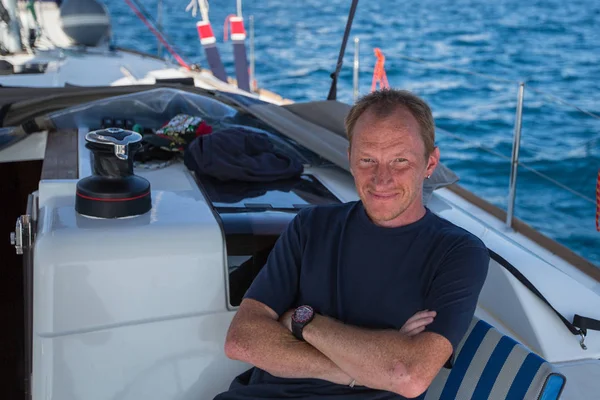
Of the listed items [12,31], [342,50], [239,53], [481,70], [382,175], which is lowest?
[481,70]

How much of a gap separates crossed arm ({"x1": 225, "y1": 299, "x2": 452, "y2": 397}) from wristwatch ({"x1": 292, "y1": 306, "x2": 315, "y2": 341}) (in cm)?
1

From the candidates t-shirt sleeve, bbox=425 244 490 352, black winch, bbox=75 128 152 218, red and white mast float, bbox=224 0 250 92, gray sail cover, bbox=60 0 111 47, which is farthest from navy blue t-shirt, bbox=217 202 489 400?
gray sail cover, bbox=60 0 111 47

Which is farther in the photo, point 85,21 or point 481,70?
point 481,70

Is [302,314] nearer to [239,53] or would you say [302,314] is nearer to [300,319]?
Result: [300,319]

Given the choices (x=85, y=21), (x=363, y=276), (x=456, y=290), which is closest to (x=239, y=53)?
(x=85, y=21)

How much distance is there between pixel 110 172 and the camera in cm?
186

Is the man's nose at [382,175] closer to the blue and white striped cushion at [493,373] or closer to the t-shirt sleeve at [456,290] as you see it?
the t-shirt sleeve at [456,290]

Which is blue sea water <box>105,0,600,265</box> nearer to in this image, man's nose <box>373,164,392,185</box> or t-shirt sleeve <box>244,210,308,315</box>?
man's nose <box>373,164,392,185</box>

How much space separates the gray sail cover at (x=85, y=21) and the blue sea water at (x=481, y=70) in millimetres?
1232

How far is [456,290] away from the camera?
1.57m

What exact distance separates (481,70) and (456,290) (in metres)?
13.5

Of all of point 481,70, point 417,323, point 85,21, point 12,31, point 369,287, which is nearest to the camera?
point 417,323

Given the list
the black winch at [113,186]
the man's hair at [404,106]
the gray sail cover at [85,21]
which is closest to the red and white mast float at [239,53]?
the gray sail cover at [85,21]

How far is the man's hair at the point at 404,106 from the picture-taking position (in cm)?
174
